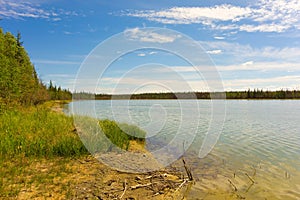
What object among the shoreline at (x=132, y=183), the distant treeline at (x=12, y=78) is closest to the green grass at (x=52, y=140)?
the shoreline at (x=132, y=183)

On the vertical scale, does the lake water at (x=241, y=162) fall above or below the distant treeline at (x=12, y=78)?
below

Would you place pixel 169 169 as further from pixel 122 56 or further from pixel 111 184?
pixel 122 56

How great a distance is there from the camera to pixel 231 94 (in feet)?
305

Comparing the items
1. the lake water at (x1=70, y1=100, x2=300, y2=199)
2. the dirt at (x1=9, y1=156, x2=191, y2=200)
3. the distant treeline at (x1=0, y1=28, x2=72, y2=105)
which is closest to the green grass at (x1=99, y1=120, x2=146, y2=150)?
the lake water at (x1=70, y1=100, x2=300, y2=199)

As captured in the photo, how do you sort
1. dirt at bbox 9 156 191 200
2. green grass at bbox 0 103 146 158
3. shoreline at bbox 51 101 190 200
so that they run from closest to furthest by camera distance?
dirt at bbox 9 156 191 200
shoreline at bbox 51 101 190 200
green grass at bbox 0 103 146 158

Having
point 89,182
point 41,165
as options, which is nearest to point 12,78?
point 41,165

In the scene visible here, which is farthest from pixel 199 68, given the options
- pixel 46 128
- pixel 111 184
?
pixel 46 128

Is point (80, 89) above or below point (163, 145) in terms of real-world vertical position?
above

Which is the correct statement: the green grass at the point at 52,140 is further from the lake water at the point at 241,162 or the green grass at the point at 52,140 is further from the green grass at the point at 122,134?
the lake water at the point at 241,162

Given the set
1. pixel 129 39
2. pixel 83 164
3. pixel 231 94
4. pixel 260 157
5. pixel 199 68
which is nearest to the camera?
pixel 83 164

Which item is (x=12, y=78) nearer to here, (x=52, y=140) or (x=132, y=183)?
(x=52, y=140)

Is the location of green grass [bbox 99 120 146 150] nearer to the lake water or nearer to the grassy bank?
the grassy bank

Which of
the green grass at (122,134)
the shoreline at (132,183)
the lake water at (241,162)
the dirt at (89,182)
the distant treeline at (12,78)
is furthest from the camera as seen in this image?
the distant treeline at (12,78)

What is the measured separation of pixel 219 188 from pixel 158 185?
66.3 inches
